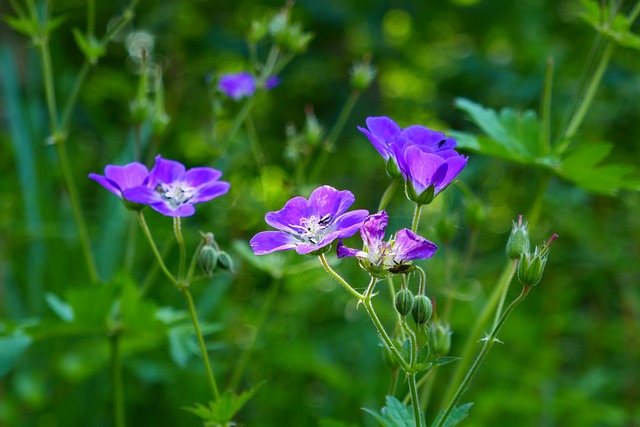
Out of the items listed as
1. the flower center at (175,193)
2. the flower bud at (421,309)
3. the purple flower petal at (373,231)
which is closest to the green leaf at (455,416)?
the flower bud at (421,309)

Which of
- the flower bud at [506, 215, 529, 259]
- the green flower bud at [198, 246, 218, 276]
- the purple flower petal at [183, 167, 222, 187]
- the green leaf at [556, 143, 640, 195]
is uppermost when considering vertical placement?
the flower bud at [506, 215, 529, 259]

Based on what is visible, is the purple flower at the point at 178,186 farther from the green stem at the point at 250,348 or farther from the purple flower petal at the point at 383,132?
the green stem at the point at 250,348

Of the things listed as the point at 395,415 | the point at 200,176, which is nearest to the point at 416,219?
the point at 395,415

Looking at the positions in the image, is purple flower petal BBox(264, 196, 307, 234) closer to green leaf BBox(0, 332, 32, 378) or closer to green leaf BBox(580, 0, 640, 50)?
green leaf BBox(0, 332, 32, 378)

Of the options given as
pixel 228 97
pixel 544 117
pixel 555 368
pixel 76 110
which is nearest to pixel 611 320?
pixel 555 368

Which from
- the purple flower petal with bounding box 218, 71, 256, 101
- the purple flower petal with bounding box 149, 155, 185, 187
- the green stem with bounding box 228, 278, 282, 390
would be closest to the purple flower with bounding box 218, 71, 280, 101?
the purple flower petal with bounding box 218, 71, 256, 101

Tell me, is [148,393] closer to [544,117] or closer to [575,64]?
[544,117]

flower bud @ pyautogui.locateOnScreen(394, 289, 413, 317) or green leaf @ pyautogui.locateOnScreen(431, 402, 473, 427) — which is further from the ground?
flower bud @ pyautogui.locateOnScreen(394, 289, 413, 317)

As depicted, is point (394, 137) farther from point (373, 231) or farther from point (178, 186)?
point (178, 186)
